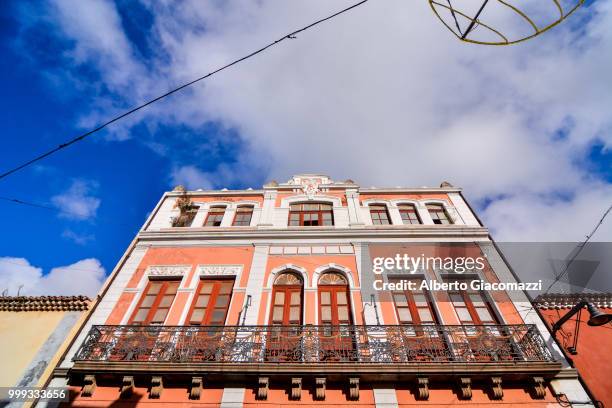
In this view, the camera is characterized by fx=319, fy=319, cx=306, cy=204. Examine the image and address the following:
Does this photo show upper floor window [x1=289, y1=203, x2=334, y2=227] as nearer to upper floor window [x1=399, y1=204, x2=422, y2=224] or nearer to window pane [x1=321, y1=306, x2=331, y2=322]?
upper floor window [x1=399, y1=204, x2=422, y2=224]

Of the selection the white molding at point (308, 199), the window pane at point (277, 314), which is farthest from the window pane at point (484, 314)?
the white molding at point (308, 199)

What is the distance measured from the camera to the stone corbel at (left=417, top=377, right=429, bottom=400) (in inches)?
A: 311

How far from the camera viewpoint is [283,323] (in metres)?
10.1

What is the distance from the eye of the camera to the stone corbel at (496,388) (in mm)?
7898

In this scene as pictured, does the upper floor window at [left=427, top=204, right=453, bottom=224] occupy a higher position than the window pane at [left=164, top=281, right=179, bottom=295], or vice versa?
the upper floor window at [left=427, top=204, right=453, bottom=224]

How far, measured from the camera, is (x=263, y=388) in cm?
810

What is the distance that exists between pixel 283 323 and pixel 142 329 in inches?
168

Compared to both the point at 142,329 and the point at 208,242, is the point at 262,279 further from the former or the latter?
the point at 142,329

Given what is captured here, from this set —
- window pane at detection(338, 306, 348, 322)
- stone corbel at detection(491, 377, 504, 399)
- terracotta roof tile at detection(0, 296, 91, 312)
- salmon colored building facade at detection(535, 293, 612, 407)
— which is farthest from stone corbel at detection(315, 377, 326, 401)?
terracotta roof tile at detection(0, 296, 91, 312)

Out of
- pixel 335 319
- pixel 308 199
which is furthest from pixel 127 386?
pixel 308 199

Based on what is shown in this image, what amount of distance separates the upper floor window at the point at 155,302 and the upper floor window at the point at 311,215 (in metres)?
5.55

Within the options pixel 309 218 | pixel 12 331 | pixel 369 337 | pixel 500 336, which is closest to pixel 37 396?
pixel 12 331

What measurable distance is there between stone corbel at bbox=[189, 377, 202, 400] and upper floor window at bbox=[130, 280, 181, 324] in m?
2.79

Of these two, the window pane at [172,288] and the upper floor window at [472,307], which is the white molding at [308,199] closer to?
the window pane at [172,288]
